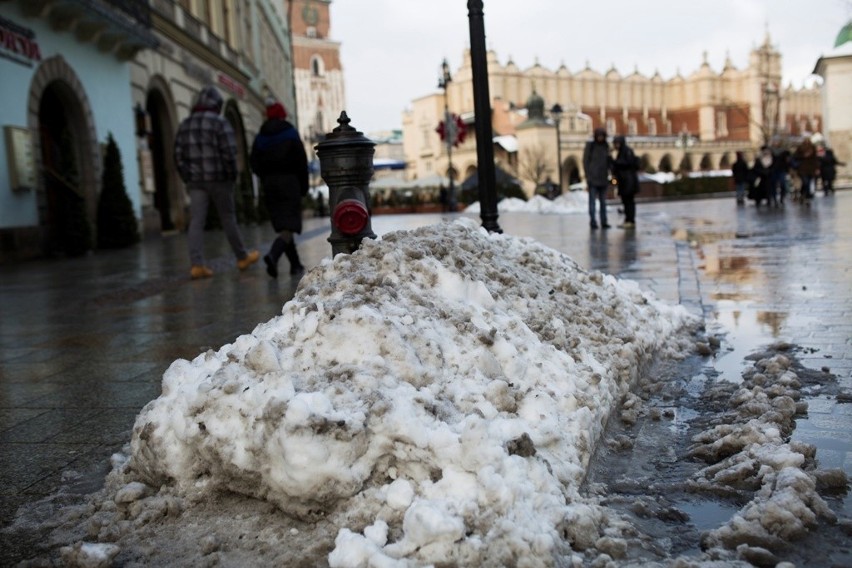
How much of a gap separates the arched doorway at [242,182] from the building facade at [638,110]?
4119 cm

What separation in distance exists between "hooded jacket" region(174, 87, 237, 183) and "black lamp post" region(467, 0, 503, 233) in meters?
2.87

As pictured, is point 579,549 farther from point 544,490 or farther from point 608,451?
point 608,451

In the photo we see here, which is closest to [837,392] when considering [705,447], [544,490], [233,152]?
[705,447]

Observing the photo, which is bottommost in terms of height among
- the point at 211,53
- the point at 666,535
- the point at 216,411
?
the point at 666,535

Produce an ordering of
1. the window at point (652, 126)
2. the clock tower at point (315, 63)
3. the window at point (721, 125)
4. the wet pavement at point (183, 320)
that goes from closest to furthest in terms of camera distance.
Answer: the wet pavement at point (183, 320) → the window at point (721, 125) → the window at point (652, 126) → the clock tower at point (315, 63)

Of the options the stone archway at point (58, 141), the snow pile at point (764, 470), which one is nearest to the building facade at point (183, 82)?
the stone archway at point (58, 141)

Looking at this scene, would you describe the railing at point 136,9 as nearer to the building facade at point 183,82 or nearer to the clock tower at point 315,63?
the building facade at point 183,82

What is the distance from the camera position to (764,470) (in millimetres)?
2475

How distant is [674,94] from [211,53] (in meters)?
74.6

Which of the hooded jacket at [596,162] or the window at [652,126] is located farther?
the window at [652,126]

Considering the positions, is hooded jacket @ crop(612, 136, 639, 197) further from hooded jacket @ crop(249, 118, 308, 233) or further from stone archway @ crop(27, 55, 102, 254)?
stone archway @ crop(27, 55, 102, 254)

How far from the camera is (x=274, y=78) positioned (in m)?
40.8

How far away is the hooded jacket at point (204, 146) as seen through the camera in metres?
8.80

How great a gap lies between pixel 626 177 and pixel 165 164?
11.7 meters
